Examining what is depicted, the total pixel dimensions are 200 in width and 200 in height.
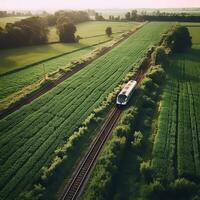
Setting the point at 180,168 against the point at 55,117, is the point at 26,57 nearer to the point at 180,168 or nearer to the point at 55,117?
the point at 55,117

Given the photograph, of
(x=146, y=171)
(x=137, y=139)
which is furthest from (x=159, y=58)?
(x=146, y=171)

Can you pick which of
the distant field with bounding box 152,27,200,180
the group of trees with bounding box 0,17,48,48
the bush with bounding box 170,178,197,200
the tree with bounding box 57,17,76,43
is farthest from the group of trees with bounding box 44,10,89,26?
the bush with bounding box 170,178,197,200

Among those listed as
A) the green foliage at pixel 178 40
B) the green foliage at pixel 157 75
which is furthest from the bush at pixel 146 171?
the green foliage at pixel 178 40

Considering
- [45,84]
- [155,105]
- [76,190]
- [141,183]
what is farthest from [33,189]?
[45,84]

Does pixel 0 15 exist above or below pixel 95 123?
below

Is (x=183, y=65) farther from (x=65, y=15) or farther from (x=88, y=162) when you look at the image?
(x=65, y=15)

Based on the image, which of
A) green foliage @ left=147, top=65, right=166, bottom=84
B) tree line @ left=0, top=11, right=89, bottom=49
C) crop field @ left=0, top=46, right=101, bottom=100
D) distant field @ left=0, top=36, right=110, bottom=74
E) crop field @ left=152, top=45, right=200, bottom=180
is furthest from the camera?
tree line @ left=0, top=11, right=89, bottom=49

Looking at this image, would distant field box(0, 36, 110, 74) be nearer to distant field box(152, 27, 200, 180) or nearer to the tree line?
the tree line
